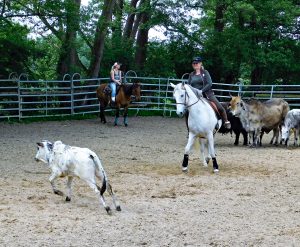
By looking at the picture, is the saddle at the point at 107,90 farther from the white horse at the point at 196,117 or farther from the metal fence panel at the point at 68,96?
the white horse at the point at 196,117

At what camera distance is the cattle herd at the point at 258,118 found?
16875mm

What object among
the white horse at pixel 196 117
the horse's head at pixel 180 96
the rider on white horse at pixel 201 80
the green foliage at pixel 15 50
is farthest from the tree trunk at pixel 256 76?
the horse's head at pixel 180 96

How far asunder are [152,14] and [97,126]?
317 inches

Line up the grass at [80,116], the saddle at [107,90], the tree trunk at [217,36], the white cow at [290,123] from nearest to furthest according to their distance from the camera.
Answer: the white cow at [290,123] → the saddle at [107,90] → the grass at [80,116] → the tree trunk at [217,36]

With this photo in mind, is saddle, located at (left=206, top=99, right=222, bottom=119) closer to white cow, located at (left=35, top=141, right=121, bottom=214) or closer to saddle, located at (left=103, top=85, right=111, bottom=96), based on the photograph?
white cow, located at (left=35, top=141, right=121, bottom=214)

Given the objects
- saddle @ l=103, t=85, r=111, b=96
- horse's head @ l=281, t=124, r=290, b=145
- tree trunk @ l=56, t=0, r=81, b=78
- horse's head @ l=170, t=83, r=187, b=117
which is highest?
tree trunk @ l=56, t=0, r=81, b=78

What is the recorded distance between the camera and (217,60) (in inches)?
1110

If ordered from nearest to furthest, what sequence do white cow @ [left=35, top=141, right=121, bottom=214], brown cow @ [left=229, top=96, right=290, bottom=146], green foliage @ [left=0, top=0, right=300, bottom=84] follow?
white cow @ [left=35, top=141, right=121, bottom=214]
brown cow @ [left=229, top=96, right=290, bottom=146]
green foliage @ [left=0, top=0, right=300, bottom=84]

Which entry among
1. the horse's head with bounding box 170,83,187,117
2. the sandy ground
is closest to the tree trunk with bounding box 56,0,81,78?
the sandy ground

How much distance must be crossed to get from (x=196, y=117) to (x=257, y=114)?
4.77 m

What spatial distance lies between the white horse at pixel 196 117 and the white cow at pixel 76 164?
3.39 metres

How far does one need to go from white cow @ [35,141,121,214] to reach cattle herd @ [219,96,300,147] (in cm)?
766

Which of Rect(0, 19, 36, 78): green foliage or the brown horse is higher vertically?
Rect(0, 19, 36, 78): green foliage

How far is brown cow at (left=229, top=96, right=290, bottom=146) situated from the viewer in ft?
55.2
